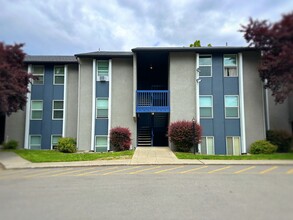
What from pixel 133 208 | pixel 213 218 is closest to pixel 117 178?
pixel 133 208

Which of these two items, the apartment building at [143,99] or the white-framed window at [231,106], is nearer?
the apartment building at [143,99]

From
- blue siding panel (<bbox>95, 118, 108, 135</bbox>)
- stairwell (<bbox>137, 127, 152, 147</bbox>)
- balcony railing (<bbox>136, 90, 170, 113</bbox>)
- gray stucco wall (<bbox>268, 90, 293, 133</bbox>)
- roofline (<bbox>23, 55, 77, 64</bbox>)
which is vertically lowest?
stairwell (<bbox>137, 127, 152, 147</bbox>)

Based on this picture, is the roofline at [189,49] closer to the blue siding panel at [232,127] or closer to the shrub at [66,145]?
the blue siding panel at [232,127]

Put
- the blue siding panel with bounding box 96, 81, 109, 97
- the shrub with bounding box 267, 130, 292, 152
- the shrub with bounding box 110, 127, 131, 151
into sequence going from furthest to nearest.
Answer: the blue siding panel with bounding box 96, 81, 109, 97
the shrub with bounding box 110, 127, 131, 151
the shrub with bounding box 267, 130, 292, 152

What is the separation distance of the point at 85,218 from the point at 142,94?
51.8 ft

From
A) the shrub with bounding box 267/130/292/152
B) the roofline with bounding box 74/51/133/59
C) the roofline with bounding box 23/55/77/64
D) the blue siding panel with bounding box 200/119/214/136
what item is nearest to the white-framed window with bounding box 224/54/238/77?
the blue siding panel with bounding box 200/119/214/136

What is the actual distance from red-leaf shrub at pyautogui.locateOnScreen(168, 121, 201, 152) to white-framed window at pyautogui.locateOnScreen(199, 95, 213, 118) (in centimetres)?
181

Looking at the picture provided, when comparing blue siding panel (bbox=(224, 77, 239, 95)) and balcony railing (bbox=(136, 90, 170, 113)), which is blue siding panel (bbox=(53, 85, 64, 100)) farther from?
blue siding panel (bbox=(224, 77, 239, 95))

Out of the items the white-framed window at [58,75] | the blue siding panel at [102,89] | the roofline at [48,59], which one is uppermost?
the roofline at [48,59]

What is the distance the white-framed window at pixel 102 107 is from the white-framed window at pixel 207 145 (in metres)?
7.40

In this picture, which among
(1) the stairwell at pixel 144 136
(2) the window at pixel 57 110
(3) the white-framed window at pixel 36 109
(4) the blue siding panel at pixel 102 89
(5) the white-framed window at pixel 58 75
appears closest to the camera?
(4) the blue siding panel at pixel 102 89

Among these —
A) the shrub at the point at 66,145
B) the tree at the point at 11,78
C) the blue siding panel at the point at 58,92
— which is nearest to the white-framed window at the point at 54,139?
the shrub at the point at 66,145

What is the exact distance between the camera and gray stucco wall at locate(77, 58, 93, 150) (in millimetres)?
19453

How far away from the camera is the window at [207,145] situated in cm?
1872
